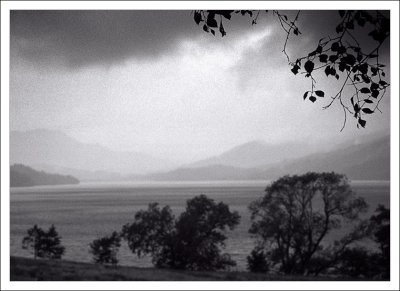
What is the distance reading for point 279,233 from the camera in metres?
4.63

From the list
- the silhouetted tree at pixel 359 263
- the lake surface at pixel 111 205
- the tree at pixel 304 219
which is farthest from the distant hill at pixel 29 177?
the silhouetted tree at pixel 359 263

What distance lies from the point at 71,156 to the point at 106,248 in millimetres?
950

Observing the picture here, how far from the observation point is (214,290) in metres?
4.21

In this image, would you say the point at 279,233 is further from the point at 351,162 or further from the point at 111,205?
the point at 111,205

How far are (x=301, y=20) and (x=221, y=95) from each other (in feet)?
3.31

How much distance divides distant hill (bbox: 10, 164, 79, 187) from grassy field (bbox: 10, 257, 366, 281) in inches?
26.0

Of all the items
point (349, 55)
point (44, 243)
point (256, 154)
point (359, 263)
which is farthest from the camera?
point (256, 154)

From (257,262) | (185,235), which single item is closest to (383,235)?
(257,262)

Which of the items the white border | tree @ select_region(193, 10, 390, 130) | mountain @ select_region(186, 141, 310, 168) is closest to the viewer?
tree @ select_region(193, 10, 390, 130)

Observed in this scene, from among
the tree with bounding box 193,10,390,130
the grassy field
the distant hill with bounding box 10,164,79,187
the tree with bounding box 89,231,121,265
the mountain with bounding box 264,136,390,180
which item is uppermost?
the tree with bounding box 193,10,390,130

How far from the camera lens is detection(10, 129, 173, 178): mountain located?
438cm

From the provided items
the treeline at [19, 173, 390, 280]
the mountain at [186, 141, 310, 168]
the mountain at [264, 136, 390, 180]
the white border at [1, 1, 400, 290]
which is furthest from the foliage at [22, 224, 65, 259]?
the mountain at [264, 136, 390, 180]

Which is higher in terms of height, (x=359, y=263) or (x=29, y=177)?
(x=29, y=177)

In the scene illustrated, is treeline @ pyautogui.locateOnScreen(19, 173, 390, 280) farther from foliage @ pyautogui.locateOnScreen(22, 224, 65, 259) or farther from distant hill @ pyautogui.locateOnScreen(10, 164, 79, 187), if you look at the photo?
distant hill @ pyautogui.locateOnScreen(10, 164, 79, 187)
